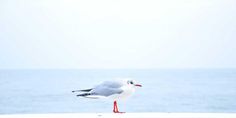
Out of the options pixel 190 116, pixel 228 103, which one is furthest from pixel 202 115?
pixel 228 103

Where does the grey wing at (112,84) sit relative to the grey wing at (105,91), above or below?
above

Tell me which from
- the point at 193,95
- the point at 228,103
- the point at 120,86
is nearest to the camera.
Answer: the point at 120,86

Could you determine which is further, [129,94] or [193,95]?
[193,95]

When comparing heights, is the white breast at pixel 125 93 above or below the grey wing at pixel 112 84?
below

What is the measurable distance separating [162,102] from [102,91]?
22481 millimetres

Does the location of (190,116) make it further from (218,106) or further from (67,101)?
(67,101)

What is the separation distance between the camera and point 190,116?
2.12 meters

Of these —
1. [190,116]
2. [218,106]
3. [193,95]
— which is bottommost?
[190,116]

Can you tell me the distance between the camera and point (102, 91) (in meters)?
2.43

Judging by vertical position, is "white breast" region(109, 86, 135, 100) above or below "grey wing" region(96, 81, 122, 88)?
below

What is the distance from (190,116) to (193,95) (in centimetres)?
2674

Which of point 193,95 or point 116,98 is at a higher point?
point 193,95

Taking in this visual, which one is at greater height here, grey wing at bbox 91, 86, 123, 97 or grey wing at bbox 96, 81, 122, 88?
grey wing at bbox 96, 81, 122, 88

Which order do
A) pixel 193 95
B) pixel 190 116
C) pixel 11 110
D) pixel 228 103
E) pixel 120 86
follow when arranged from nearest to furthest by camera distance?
pixel 190 116, pixel 120 86, pixel 11 110, pixel 228 103, pixel 193 95
